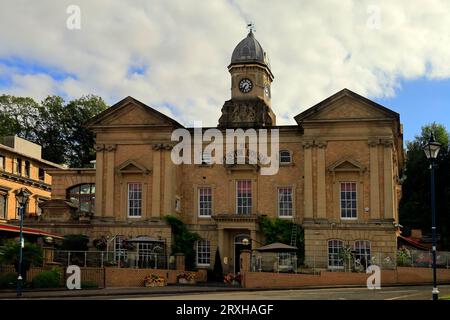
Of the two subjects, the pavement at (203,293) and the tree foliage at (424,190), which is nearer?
the pavement at (203,293)

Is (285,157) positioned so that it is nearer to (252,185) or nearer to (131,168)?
(252,185)

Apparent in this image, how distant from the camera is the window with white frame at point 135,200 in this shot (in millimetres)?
49062

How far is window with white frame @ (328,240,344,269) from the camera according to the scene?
45156mm

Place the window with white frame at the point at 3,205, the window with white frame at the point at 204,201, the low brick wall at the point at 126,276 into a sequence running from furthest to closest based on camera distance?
the window with white frame at the point at 3,205
the window with white frame at the point at 204,201
the low brick wall at the point at 126,276

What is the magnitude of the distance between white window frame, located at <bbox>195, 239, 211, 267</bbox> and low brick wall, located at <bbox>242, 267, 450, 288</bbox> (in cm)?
928

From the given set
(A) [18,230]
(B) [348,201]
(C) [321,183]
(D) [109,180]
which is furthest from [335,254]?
(A) [18,230]

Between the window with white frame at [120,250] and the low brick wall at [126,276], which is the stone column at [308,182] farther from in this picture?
the window with white frame at [120,250]

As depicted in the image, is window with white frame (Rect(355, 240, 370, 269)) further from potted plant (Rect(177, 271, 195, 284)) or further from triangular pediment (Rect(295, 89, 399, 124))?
potted plant (Rect(177, 271, 195, 284))

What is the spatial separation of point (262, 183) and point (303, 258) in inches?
242

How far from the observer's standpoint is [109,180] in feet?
162

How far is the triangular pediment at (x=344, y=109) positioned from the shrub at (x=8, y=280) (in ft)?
68.6

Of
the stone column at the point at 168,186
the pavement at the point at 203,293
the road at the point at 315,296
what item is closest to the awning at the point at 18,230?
the pavement at the point at 203,293
